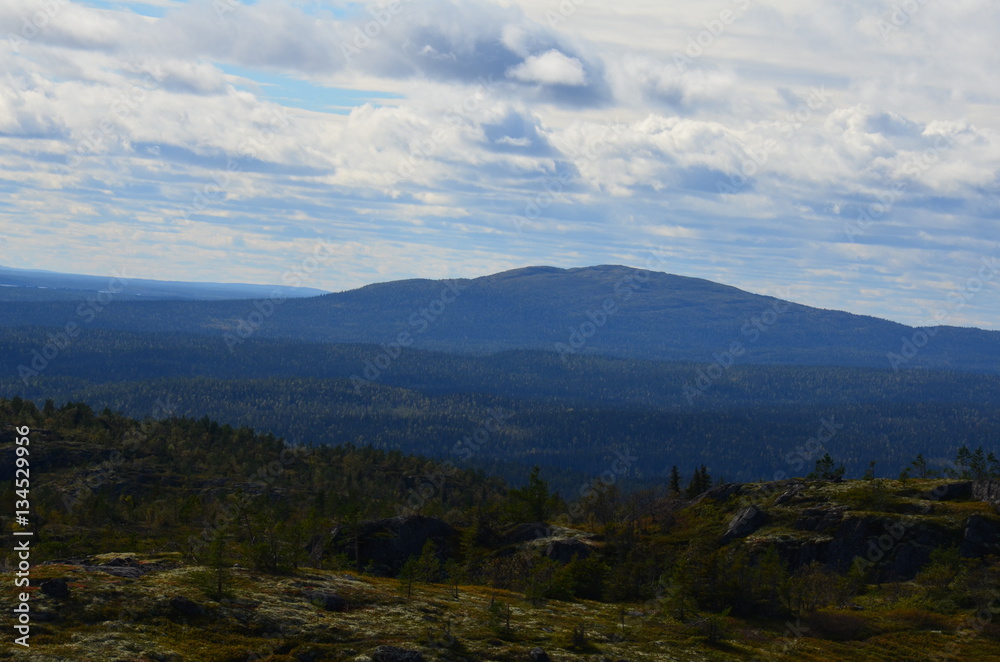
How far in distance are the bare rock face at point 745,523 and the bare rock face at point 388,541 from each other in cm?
5282

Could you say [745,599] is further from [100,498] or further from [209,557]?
[100,498]

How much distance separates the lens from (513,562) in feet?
421

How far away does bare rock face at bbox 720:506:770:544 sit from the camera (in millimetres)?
151250

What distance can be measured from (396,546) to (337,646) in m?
65.9

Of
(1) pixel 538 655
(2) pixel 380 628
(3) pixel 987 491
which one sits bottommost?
(1) pixel 538 655

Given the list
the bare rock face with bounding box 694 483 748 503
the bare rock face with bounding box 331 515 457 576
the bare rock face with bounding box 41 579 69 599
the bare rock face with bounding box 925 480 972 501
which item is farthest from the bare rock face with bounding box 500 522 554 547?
the bare rock face with bounding box 41 579 69 599

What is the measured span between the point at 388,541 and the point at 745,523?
2663 inches

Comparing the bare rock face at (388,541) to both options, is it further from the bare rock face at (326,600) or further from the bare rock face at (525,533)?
the bare rock face at (326,600)

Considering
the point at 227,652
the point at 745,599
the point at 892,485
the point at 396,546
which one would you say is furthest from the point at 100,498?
the point at 892,485

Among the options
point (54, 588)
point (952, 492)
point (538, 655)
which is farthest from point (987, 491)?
point (54, 588)

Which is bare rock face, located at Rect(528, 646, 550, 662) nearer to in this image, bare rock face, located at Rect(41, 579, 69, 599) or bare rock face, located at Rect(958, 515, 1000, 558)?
bare rock face, located at Rect(41, 579, 69, 599)

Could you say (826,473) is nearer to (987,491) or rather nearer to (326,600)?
(987,491)

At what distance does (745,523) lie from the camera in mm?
152875

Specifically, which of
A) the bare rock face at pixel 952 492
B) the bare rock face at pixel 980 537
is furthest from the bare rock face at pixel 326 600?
the bare rock face at pixel 952 492
